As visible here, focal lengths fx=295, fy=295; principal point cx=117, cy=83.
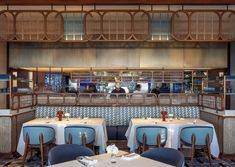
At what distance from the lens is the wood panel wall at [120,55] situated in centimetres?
887

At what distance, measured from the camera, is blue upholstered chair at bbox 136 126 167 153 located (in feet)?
16.3

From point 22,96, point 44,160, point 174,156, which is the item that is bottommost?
point 44,160

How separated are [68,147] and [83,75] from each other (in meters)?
6.09

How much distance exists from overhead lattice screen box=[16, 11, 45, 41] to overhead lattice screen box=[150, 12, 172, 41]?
290cm

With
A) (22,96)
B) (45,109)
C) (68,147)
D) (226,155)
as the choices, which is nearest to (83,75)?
(45,109)

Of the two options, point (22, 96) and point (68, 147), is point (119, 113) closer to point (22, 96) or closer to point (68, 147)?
point (22, 96)

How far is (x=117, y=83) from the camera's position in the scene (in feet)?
29.6

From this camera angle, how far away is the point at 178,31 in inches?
309

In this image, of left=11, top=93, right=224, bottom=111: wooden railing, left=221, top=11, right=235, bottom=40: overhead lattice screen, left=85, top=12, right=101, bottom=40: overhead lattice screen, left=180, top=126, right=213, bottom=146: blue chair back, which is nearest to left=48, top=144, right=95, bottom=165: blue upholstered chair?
left=180, top=126, right=213, bottom=146: blue chair back

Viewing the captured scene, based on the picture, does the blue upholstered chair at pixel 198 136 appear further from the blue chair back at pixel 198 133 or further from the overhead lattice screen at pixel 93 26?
the overhead lattice screen at pixel 93 26

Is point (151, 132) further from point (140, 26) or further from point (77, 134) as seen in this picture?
point (140, 26)

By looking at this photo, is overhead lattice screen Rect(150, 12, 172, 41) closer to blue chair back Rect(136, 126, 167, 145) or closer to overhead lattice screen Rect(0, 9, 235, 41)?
overhead lattice screen Rect(0, 9, 235, 41)

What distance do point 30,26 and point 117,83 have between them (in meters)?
3.02

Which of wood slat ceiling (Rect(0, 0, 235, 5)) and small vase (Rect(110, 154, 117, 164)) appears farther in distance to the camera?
wood slat ceiling (Rect(0, 0, 235, 5))
